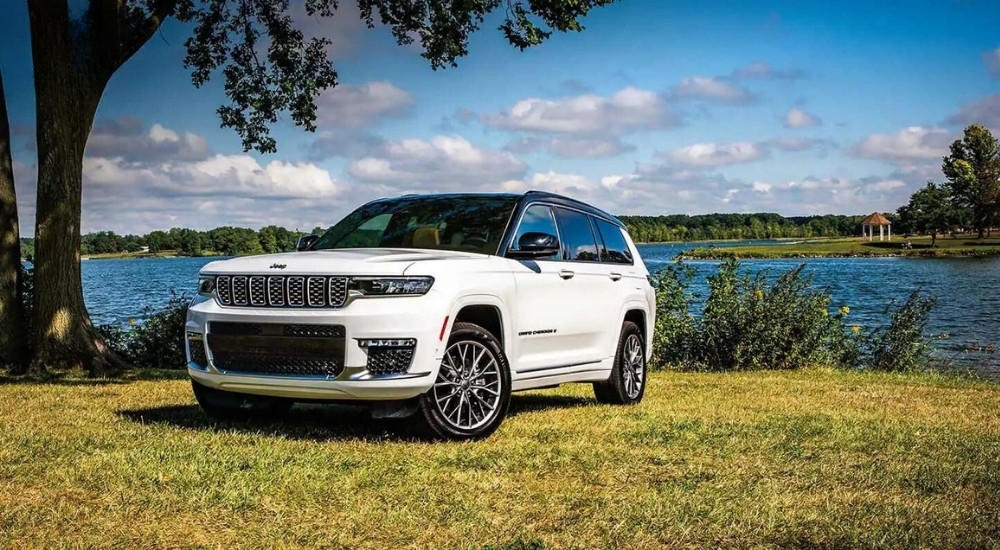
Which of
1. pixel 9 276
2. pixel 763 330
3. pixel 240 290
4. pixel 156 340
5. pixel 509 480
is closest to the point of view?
pixel 509 480

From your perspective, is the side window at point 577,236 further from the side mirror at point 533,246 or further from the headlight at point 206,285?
the headlight at point 206,285

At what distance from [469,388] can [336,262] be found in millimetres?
1382

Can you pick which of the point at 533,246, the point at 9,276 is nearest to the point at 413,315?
the point at 533,246

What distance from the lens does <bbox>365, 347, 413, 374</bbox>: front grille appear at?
23.8 feet

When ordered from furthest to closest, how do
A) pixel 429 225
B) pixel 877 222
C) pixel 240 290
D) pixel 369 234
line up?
pixel 877 222 < pixel 369 234 < pixel 429 225 < pixel 240 290

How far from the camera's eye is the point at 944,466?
22.7 ft

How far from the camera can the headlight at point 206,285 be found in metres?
8.07

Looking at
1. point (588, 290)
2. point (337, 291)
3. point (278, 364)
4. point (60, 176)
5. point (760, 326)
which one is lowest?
point (760, 326)

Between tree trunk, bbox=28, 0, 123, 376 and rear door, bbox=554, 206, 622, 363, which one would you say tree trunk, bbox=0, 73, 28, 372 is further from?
rear door, bbox=554, 206, 622, 363

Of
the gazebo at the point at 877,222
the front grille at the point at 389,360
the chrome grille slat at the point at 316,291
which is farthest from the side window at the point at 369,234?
the gazebo at the point at 877,222

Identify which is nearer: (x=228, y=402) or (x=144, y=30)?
(x=228, y=402)

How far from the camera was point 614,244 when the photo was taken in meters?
10.5

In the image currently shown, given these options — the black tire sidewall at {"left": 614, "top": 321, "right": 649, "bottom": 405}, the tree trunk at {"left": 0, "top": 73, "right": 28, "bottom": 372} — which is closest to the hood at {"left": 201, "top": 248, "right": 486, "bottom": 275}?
the black tire sidewall at {"left": 614, "top": 321, "right": 649, "bottom": 405}

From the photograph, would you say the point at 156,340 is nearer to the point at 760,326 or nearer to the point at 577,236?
the point at 577,236
